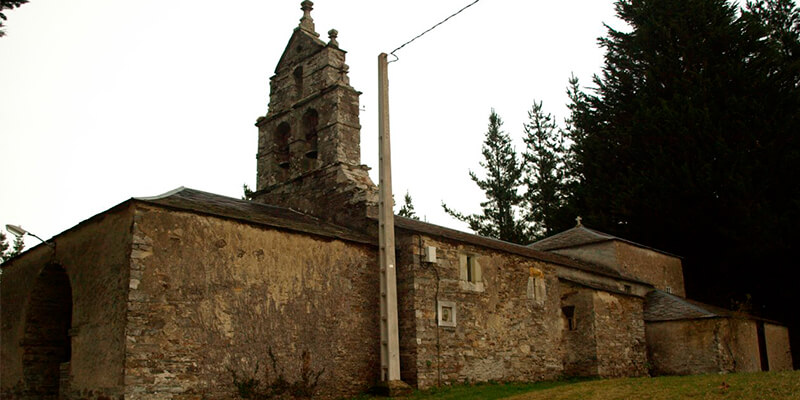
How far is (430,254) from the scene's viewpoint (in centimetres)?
1525

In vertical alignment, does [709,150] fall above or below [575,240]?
above

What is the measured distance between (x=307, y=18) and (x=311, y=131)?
11.0ft

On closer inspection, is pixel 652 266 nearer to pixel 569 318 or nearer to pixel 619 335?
pixel 619 335

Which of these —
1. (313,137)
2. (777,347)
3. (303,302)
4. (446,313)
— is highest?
(313,137)

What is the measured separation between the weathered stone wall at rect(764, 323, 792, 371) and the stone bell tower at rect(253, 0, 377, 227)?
14.3m

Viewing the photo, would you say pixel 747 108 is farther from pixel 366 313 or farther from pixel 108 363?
pixel 108 363

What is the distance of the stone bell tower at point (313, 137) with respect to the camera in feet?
54.6

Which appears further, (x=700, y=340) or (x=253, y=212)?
(x=700, y=340)

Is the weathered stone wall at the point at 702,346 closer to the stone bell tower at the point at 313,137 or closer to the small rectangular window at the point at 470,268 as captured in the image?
the small rectangular window at the point at 470,268

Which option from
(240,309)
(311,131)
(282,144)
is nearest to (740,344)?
(311,131)

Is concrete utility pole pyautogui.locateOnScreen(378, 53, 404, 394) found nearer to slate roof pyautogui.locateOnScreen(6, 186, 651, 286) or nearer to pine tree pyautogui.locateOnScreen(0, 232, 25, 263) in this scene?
slate roof pyautogui.locateOnScreen(6, 186, 651, 286)

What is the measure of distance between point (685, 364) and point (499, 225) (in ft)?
71.3

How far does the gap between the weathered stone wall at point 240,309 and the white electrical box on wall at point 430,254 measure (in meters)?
1.34

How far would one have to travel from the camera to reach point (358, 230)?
16016mm
